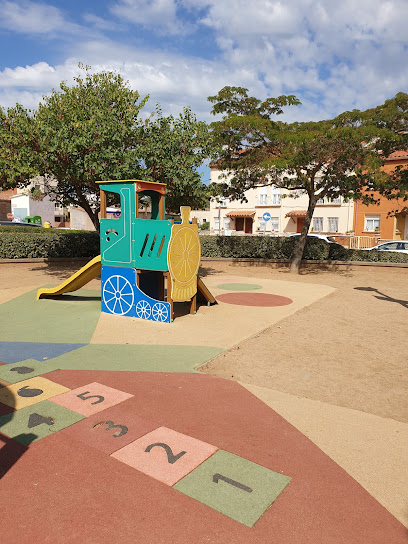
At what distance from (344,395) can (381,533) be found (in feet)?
8.04

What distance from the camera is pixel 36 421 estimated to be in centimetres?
421

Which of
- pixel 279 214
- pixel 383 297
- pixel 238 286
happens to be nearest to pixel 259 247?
pixel 238 286

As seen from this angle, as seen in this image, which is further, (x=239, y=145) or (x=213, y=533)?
(x=239, y=145)

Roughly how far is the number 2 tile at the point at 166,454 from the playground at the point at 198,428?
0.05 ft

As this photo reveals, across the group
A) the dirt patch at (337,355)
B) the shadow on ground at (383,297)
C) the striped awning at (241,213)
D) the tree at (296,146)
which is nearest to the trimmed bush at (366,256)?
the tree at (296,146)

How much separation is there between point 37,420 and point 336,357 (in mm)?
4663

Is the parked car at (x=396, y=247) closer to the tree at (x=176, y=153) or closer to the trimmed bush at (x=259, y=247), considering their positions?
the trimmed bush at (x=259, y=247)

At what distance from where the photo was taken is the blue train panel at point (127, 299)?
8.70m

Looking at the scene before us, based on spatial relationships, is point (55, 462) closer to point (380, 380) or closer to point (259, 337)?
point (380, 380)

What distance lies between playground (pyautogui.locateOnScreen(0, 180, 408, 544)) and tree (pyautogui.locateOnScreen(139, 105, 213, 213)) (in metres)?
4.37

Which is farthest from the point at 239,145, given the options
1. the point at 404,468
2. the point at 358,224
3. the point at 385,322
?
the point at 358,224

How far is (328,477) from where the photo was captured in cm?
342

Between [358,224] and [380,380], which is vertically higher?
[358,224]

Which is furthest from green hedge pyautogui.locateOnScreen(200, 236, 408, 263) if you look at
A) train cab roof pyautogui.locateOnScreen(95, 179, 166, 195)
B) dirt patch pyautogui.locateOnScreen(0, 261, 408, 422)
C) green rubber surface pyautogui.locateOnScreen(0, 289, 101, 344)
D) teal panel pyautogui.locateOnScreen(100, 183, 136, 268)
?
teal panel pyautogui.locateOnScreen(100, 183, 136, 268)
